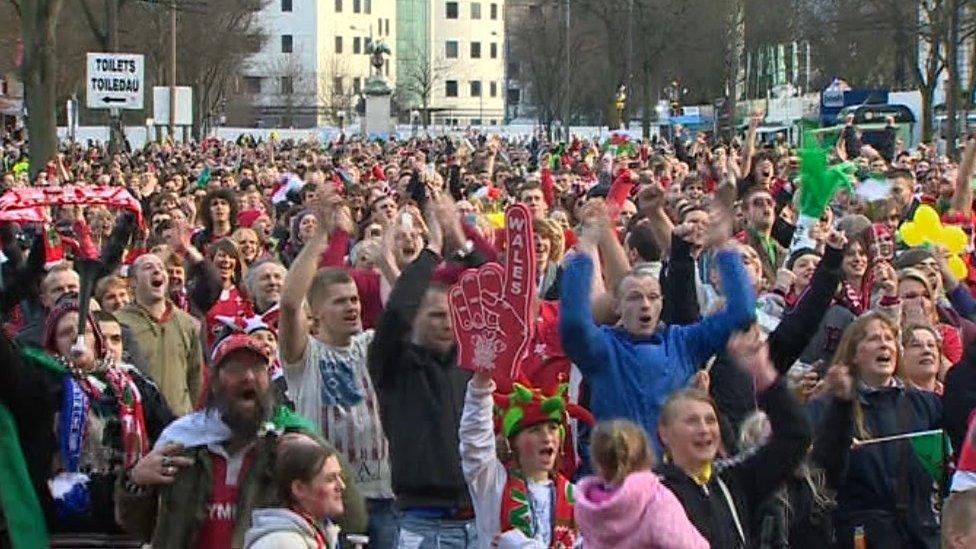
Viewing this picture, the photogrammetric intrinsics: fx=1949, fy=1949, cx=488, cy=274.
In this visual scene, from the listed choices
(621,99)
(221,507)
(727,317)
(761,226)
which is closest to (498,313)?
(221,507)

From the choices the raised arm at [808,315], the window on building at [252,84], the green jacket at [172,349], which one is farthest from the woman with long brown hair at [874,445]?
the window on building at [252,84]

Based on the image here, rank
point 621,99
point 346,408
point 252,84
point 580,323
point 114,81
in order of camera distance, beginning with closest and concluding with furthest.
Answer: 1. point 580,323
2. point 346,408
3. point 114,81
4. point 621,99
5. point 252,84

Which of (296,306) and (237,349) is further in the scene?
(296,306)

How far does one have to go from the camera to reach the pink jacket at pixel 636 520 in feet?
18.3

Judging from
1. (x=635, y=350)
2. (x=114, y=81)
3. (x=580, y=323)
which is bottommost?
(x=635, y=350)

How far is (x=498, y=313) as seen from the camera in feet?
21.3

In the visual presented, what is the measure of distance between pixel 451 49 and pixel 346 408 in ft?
425

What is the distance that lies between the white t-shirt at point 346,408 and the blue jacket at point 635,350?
852 millimetres

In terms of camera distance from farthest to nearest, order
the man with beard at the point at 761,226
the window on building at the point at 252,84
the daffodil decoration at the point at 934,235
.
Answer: the window on building at the point at 252,84, the man with beard at the point at 761,226, the daffodil decoration at the point at 934,235

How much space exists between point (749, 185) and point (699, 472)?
9.48m

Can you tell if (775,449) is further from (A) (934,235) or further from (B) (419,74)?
(B) (419,74)

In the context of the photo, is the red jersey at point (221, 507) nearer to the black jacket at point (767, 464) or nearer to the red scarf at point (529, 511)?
the red scarf at point (529, 511)

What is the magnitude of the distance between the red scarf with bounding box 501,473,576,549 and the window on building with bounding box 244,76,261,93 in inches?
4429

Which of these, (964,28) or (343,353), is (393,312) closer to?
(343,353)
